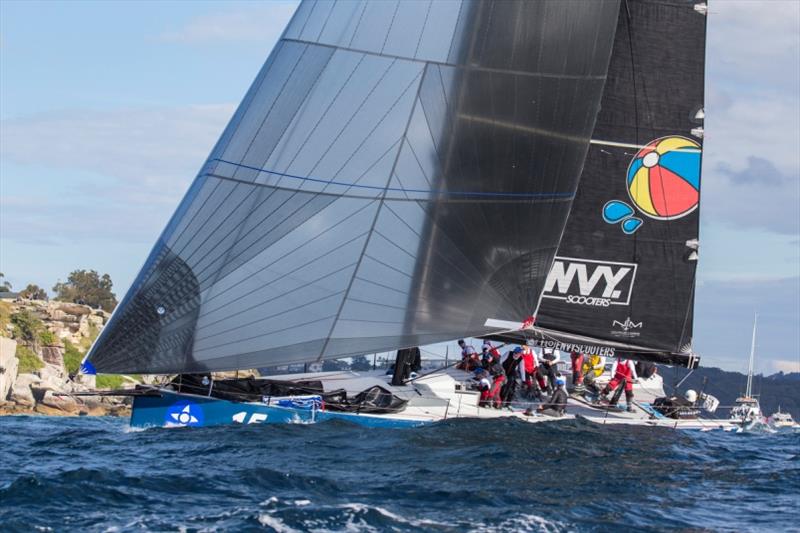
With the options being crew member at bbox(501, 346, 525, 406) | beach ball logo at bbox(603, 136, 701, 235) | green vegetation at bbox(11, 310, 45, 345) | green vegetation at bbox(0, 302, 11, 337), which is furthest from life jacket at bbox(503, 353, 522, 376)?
green vegetation at bbox(11, 310, 45, 345)

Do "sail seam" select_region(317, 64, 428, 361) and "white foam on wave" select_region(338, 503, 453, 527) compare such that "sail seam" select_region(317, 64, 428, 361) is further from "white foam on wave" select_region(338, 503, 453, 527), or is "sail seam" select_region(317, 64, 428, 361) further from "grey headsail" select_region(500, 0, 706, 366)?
"grey headsail" select_region(500, 0, 706, 366)

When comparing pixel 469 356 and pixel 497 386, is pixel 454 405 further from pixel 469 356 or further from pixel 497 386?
pixel 469 356

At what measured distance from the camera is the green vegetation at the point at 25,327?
53562 mm

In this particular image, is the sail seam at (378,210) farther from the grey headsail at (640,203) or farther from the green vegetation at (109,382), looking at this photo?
the green vegetation at (109,382)

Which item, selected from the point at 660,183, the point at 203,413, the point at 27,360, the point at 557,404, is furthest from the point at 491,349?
the point at 27,360

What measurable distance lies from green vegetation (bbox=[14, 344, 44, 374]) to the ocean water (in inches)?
1294

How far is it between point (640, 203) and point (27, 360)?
119ft

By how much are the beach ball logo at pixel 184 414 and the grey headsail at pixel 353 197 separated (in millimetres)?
1480

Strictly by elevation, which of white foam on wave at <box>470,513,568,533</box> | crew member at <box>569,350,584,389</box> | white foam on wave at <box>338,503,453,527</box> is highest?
crew member at <box>569,350,584,389</box>

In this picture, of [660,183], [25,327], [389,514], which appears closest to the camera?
[389,514]

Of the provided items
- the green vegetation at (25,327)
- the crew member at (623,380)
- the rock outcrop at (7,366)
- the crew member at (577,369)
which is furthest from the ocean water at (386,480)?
the green vegetation at (25,327)

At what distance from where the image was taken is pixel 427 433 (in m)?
18.4

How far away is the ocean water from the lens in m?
11.9

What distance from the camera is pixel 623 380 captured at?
23.6m
